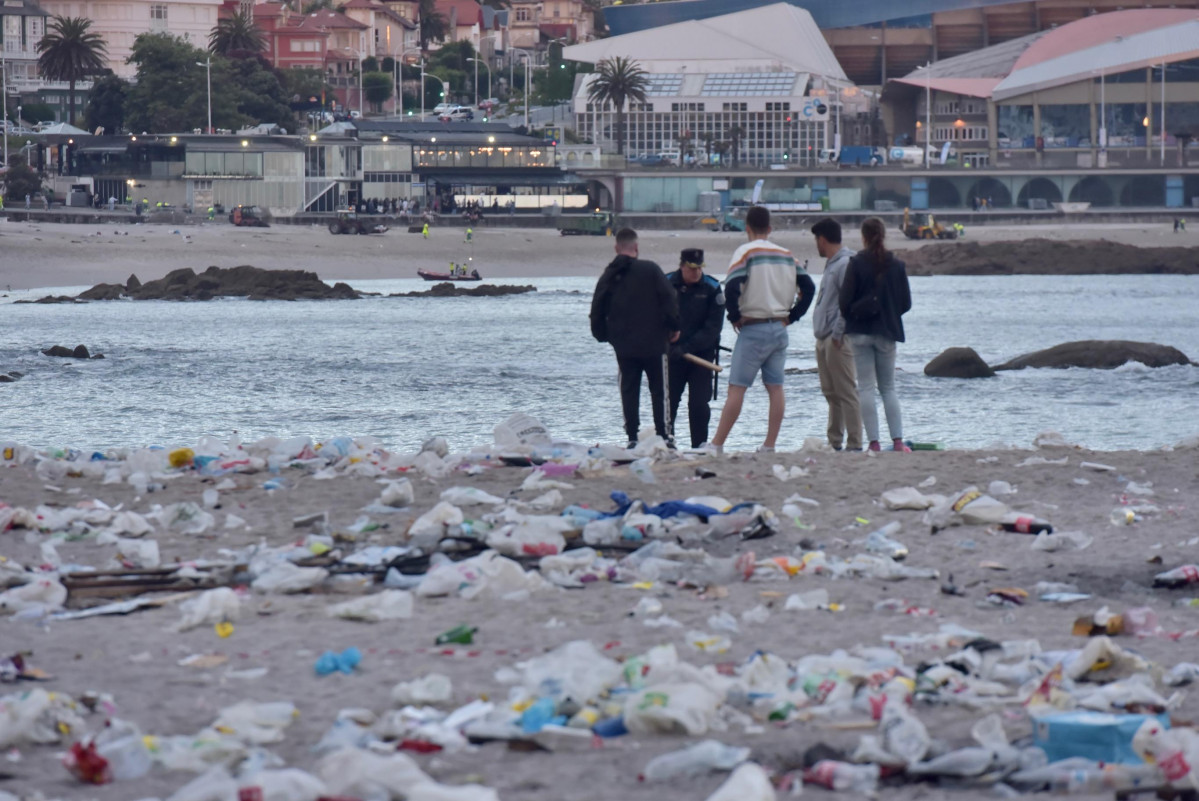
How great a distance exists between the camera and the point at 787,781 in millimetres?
4184

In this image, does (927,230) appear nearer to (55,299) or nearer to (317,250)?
(317,250)

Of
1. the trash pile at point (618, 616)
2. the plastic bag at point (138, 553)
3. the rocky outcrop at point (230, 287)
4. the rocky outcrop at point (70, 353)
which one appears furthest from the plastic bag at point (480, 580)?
A: the rocky outcrop at point (230, 287)

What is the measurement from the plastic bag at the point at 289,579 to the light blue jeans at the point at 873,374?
4257 mm

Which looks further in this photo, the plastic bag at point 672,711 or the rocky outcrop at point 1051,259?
the rocky outcrop at point 1051,259

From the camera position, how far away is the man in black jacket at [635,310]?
985cm

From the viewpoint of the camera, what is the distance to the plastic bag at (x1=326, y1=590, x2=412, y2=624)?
19.8 ft

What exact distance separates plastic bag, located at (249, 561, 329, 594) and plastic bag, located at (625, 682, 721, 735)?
2.23 m

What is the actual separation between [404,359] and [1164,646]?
77.4 feet

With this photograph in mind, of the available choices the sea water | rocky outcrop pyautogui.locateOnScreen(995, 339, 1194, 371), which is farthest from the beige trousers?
rocky outcrop pyautogui.locateOnScreen(995, 339, 1194, 371)

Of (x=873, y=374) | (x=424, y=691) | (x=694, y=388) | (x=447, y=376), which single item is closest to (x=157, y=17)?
(x=447, y=376)

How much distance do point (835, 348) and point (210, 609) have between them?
17.2 ft

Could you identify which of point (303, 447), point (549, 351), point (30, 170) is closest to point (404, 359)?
point (549, 351)

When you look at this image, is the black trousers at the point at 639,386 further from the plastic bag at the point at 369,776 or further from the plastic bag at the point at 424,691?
the plastic bag at the point at 369,776

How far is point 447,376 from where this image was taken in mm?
25219
